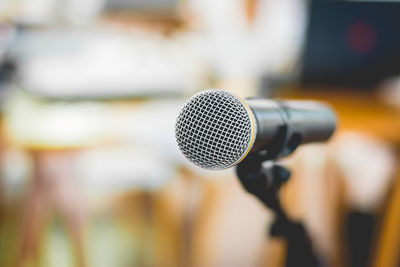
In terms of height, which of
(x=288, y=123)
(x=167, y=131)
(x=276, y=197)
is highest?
(x=288, y=123)

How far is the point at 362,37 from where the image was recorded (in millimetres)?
1761

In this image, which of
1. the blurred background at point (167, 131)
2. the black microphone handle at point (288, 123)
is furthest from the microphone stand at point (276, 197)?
the blurred background at point (167, 131)

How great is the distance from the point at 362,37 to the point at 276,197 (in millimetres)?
1339

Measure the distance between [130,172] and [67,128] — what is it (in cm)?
88

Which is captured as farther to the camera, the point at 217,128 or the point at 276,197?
the point at 276,197

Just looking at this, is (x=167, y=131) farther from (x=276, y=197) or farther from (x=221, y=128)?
(x=221, y=128)

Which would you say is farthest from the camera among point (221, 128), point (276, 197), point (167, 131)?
point (167, 131)

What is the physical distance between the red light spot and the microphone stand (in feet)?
4.16

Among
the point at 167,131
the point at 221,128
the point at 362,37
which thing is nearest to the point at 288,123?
the point at 221,128

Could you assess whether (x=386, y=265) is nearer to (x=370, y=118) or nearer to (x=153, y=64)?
(x=370, y=118)

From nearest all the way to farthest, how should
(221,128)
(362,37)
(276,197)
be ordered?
1. (221,128)
2. (276,197)
3. (362,37)

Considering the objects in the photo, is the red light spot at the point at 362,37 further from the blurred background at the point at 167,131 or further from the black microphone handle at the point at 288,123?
the black microphone handle at the point at 288,123

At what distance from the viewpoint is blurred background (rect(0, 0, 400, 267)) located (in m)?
1.43

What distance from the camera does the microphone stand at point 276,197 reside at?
0.57 metres
